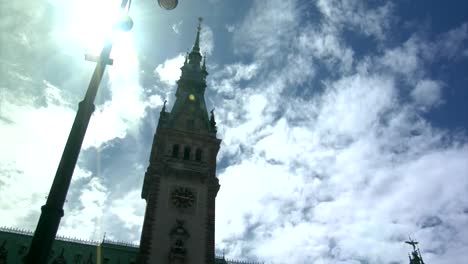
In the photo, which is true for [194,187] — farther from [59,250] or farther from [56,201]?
[56,201]

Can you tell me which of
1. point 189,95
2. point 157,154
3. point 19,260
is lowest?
point 19,260

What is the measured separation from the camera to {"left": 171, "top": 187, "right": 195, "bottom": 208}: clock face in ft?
168

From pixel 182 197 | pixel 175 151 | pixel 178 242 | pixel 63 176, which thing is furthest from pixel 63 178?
pixel 175 151

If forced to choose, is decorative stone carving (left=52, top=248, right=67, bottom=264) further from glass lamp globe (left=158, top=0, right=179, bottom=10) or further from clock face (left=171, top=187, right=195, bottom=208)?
glass lamp globe (left=158, top=0, right=179, bottom=10)

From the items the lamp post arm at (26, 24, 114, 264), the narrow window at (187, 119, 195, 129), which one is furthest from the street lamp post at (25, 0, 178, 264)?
the narrow window at (187, 119, 195, 129)

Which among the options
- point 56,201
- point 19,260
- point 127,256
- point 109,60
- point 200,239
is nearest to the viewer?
point 56,201

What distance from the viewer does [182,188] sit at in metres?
52.8

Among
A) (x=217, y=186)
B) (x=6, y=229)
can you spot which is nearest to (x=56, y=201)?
(x=217, y=186)

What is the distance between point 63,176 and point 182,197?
41.2 m

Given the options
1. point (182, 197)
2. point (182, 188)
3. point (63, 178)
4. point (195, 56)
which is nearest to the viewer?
point (63, 178)

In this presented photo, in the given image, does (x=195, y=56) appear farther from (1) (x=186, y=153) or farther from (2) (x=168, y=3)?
(2) (x=168, y=3)

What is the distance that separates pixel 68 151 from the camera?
454 inches

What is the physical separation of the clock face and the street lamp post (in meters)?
40.0

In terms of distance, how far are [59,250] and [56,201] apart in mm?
50262
